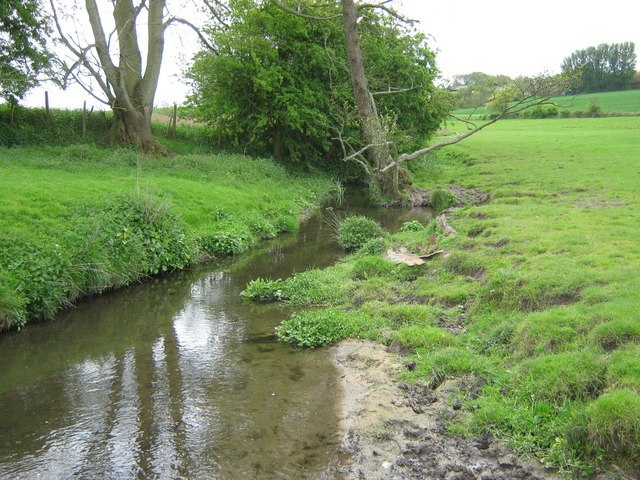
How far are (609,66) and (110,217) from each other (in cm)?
9519

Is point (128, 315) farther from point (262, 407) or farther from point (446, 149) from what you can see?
point (446, 149)

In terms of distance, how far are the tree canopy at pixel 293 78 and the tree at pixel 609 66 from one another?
67.6 meters

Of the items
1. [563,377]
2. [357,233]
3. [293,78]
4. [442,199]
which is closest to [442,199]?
[442,199]

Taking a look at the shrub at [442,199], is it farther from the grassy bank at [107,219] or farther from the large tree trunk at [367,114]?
the grassy bank at [107,219]

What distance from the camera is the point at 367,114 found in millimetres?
26578

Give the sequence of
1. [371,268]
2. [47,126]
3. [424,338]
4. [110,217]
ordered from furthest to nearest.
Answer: [47,126] < [110,217] < [371,268] < [424,338]

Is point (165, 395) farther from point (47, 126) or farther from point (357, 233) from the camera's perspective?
point (47, 126)

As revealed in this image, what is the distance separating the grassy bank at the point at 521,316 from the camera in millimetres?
6000

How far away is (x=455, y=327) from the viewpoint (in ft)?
30.7

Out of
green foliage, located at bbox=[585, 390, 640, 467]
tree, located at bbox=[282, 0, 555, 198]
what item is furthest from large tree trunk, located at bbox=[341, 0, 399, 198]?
green foliage, located at bbox=[585, 390, 640, 467]

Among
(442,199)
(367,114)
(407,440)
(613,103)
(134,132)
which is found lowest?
(407,440)

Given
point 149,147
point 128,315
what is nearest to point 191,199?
point 128,315

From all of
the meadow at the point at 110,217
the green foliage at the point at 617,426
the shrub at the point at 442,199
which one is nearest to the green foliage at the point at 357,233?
the meadow at the point at 110,217

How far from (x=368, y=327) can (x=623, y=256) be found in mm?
4893
